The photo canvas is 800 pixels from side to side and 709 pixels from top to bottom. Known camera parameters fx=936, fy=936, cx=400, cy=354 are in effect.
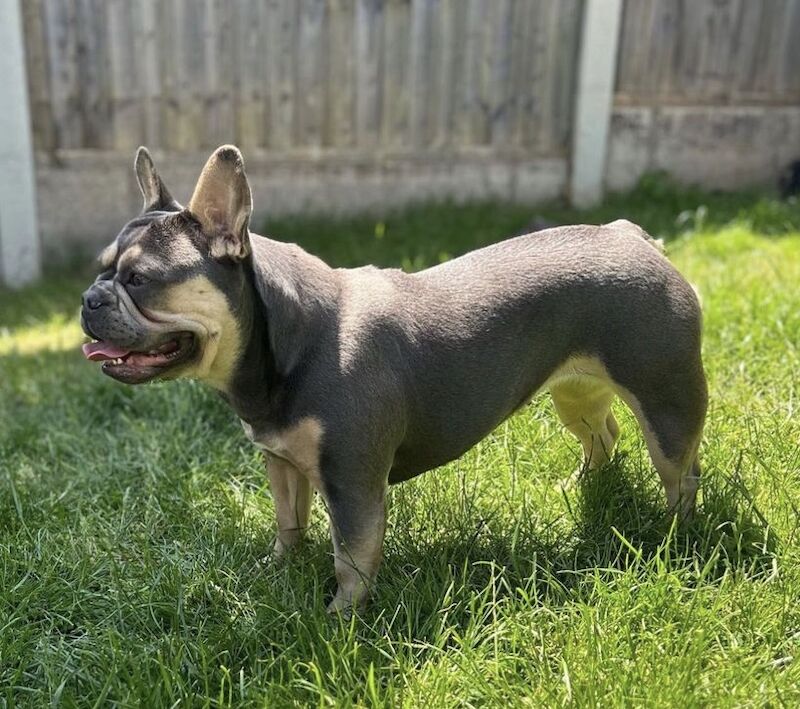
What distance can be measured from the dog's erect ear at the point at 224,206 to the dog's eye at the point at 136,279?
0.21 meters

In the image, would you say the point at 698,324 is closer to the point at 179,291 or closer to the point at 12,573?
the point at 179,291

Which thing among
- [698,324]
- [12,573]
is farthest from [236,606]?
[698,324]

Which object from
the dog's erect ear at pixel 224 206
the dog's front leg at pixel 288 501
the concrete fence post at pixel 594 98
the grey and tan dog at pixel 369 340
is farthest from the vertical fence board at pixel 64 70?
the dog's erect ear at pixel 224 206

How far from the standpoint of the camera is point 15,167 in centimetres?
669

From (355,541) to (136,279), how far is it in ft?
3.37

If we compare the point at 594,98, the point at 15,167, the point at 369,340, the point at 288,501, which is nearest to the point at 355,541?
the point at 288,501

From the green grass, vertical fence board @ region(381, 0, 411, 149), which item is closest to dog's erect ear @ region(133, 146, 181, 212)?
the green grass

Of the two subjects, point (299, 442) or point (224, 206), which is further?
point (299, 442)

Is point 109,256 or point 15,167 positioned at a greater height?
point 109,256

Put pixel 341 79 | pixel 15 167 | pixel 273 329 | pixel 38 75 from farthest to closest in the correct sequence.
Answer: pixel 341 79, pixel 38 75, pixel 15 167, pixel 273 329

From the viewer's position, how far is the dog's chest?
9.07ft

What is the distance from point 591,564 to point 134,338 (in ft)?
5.45

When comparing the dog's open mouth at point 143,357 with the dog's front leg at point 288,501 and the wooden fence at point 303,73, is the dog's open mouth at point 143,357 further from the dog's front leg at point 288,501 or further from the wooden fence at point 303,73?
the wooden fence at point 303,73

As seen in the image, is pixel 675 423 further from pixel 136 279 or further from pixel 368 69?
pixel 368 69
